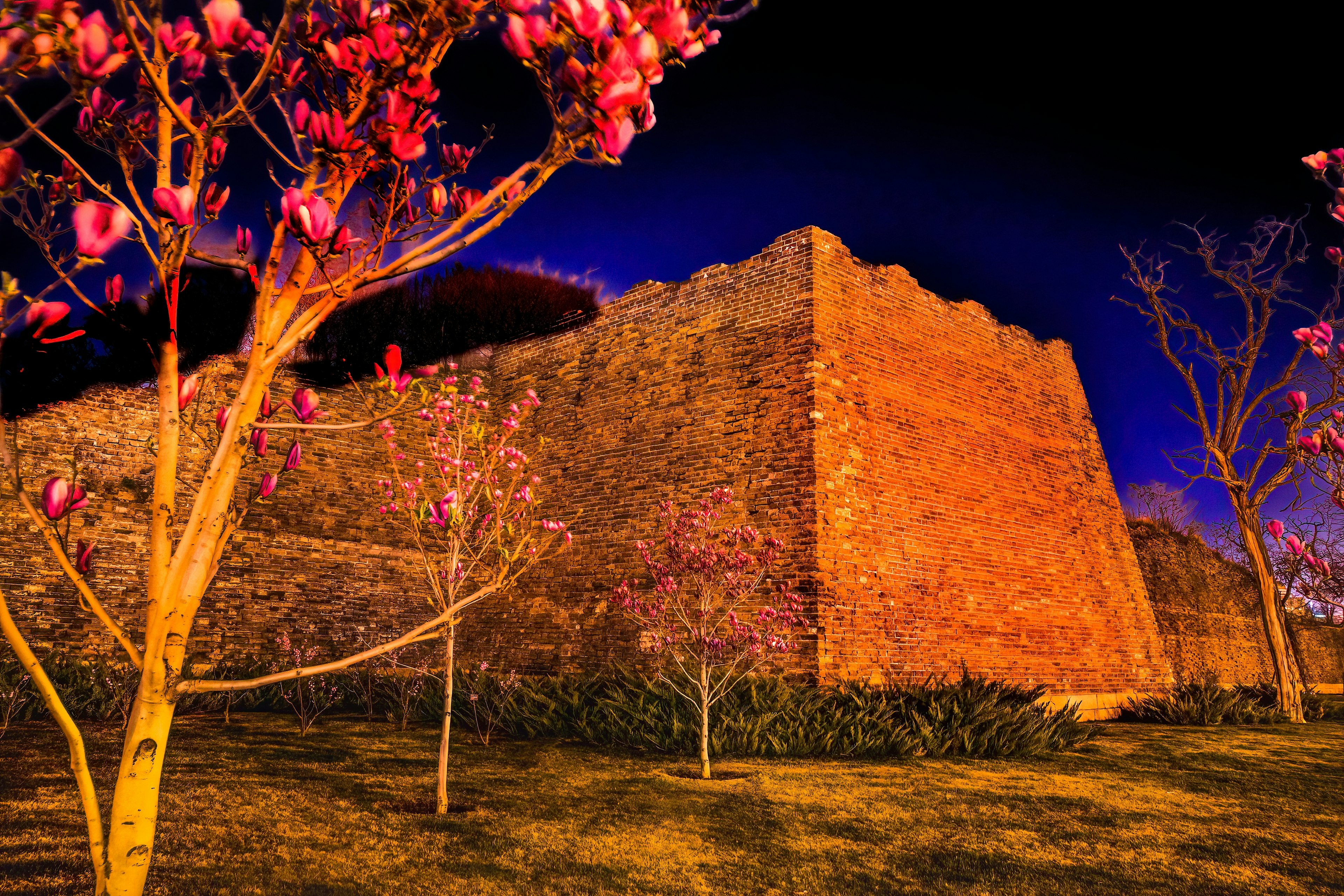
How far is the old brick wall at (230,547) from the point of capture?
841 centimetres

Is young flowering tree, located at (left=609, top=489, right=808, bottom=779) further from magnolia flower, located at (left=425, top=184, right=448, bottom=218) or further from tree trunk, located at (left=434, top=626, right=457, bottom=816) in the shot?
magnolia flower, located at (left=425, top=184, right=448, bottom=218)

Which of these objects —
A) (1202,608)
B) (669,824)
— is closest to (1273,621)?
(1202,608)

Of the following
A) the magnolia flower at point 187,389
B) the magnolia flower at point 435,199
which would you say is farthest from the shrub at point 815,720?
the magnolia flower at point 435,199

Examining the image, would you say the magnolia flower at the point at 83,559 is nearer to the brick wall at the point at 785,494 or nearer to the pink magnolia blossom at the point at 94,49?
the pink magnolia blossom at the point at 94,49

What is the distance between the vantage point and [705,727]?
19.5ft

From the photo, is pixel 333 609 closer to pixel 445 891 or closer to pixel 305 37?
pixel 445 891

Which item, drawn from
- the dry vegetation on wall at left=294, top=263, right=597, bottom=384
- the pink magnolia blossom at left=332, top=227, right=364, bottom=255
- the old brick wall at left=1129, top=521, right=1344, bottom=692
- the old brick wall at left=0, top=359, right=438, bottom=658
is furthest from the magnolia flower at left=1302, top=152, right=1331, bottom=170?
the old brick wall at left=1129, top=521, right=1344, bottom=692

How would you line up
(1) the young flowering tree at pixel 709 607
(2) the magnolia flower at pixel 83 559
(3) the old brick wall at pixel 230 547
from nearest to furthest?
(2) the magnolia flower at pixel 83 559
(1) the young flowering tree at pixel 709 607
(3) the old brick wall at pixel 230 547

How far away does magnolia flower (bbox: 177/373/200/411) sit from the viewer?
217 centimetres

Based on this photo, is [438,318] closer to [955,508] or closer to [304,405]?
[955,508]

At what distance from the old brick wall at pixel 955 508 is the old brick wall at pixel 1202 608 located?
2.35 m

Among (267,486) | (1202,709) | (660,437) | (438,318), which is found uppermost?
(438,318)

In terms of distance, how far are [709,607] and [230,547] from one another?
6.91 metres

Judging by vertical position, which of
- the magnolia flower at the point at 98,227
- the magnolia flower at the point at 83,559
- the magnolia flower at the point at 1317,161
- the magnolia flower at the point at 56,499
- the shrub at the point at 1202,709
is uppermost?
the magnolia flower at the point at 1317,161
